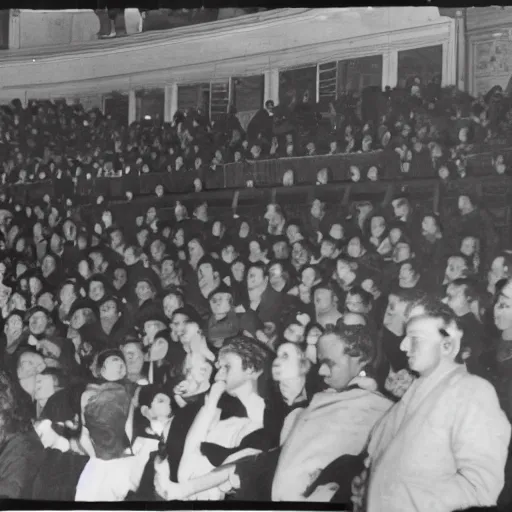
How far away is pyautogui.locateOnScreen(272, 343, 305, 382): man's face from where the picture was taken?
20.1 ft

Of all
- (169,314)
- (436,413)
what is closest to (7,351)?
(169,314)

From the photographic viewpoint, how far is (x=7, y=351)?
649 cm

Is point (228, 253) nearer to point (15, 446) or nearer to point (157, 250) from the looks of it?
point (157, 250)

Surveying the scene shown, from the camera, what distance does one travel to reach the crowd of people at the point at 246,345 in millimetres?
5875

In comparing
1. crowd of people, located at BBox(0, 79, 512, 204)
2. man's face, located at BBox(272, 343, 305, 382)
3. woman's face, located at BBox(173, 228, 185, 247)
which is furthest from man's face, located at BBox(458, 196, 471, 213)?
woman's face, located at BBox(173, 228, 185, 247)

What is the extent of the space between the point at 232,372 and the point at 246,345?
0.63 feet

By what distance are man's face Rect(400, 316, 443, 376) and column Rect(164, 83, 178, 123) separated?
214 centimetres

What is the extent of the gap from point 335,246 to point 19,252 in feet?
7.01

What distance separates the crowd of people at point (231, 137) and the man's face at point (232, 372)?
1.15m

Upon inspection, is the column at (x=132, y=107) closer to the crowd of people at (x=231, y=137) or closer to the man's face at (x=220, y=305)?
the crowd of people at (x=231, y=137)

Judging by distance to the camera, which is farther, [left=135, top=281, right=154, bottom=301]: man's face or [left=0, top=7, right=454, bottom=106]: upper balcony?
[left=135, top=281, right=154, bottom=301]: man's face

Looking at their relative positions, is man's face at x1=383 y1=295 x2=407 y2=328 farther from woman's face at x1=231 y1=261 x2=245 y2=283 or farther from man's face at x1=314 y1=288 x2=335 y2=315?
woman's face at x1=231 y1=261 x2=245 y2=283

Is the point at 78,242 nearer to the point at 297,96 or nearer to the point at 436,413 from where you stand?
the point at 297,96

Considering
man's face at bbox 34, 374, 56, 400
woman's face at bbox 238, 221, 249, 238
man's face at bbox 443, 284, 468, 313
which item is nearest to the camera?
man's face at bbox 443, 284, 468, 313
